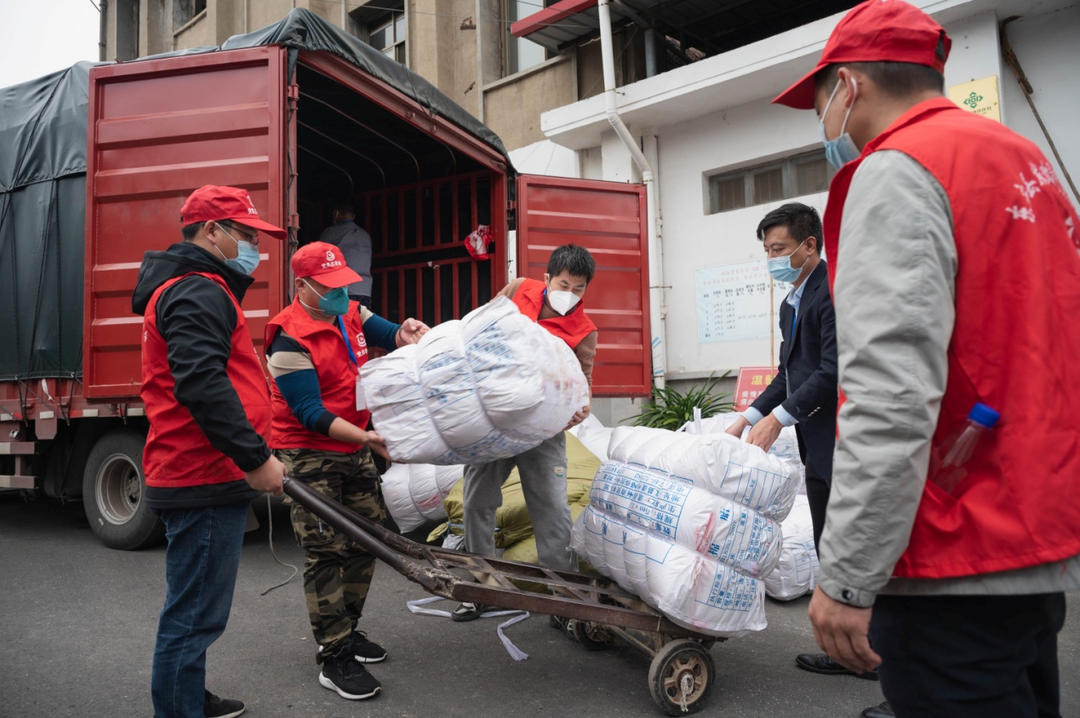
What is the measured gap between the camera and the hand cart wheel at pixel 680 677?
2467 mm

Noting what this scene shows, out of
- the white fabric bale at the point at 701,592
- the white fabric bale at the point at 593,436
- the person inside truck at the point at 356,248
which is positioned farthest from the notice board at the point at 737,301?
the white fabric bale at the point at 701,592

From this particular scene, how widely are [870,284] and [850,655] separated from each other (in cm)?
58

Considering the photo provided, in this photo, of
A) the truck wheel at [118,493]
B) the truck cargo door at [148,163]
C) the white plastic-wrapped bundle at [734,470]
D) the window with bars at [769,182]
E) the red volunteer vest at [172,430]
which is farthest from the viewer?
the window with bars at [769,182]

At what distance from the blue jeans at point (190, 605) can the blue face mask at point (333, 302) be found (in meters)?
0.91

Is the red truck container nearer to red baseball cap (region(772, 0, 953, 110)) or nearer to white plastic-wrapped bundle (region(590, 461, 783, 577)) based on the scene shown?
white plastic-wrapped bundle (region(590, 461, 783, 577))

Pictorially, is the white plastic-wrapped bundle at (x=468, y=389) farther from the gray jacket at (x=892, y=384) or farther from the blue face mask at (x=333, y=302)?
the gray jacket at (x=892, y=384)

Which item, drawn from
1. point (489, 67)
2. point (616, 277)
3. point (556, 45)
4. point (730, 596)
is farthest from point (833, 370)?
point (489, 67)

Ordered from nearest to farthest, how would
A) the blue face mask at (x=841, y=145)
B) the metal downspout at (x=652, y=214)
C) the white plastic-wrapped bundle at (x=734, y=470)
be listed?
the blue face mask at (x=841, y=145)
the white plastic-wrapped bundle at (x=734, y=470)
the metal downspout at (x=652, y=214)

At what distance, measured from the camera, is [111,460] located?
5051 millimetres

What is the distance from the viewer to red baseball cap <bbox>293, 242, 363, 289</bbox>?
2.79m

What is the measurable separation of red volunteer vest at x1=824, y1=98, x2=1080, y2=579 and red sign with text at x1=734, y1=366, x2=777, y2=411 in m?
5.98

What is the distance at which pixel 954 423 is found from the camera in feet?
3.68

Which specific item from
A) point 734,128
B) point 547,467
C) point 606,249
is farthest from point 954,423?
point 734,128

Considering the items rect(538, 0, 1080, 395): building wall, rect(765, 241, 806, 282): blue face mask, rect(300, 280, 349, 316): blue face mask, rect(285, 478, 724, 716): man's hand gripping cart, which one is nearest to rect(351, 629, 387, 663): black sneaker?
rect(285, 478, 724, 716): man's hand gripping cart
